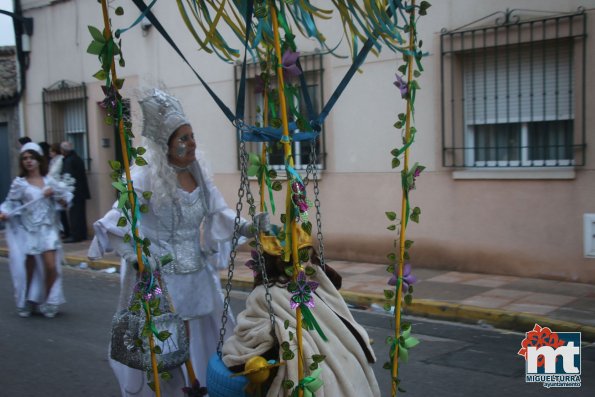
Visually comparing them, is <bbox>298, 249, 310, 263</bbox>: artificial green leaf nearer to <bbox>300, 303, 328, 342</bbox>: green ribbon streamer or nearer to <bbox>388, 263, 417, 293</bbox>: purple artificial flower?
<bbox>300, 303, 328, 342</bbox>: green ribbon streamer

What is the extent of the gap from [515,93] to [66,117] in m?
10.1

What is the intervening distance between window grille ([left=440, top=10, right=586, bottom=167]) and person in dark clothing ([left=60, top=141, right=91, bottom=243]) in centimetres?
769

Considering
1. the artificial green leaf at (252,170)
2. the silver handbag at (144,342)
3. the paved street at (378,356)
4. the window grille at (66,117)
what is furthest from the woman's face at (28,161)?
the window grille at (66,117)

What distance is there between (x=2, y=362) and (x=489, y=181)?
6022mm

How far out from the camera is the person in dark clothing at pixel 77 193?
44.5ft

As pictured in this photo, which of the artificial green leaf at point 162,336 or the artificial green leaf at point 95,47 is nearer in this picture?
the artificial green leaf at point 95,47

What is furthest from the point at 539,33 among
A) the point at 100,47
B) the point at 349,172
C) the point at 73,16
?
the point at 73,16

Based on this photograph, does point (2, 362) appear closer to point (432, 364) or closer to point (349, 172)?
point (432, 364)

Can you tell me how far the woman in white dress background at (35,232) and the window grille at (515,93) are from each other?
5.03 meters

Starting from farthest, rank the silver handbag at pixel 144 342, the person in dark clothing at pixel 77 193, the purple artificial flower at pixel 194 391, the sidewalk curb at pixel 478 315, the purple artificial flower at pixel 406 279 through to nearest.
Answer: the person in dark clothing at pixel 77 193
the sidewalk curb at pixel 478 315
the purple artificial flower at pixel 194 391
the silver handbag at pixel 144 342
the purple artificial flower at pixel 406 279

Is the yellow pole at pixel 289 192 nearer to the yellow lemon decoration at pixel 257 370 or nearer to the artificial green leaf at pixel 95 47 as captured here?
the yellow lemon decoration at pixel 257 370

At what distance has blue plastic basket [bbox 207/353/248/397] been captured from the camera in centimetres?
294

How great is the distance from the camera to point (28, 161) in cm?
747

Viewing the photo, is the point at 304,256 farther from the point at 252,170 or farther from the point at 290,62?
the point at 290,62
